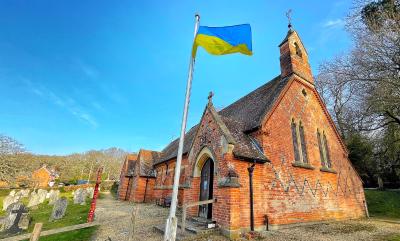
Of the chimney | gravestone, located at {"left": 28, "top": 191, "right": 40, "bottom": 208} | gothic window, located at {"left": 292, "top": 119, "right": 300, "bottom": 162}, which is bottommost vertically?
gravestone, located at {"left": 28, "top": 191, "right": 40, "bottom": 208}

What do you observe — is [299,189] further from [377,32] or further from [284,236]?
[377,32]

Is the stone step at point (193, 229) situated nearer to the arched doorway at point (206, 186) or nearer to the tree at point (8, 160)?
the arched doorway at point (206, 186)

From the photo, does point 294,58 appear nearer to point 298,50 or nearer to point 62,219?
point 298,50

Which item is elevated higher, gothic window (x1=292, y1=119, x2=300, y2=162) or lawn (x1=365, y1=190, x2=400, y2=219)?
gothic window (x1=292, y1=119, x2=300, y2=162)

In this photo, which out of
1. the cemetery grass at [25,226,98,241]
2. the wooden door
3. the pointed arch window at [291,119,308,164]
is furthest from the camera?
the wooden door

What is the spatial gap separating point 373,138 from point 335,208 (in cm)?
939

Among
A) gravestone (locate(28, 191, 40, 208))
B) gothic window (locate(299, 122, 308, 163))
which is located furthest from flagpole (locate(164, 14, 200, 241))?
gravestone (locate(28, 191, 40, 208))

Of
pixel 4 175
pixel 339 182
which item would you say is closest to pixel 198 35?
pixel 339 182

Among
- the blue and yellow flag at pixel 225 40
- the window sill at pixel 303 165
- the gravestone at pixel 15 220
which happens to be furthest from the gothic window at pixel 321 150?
the gravestone at pixel 15 220

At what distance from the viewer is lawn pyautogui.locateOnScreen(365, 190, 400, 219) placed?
17.5 meters

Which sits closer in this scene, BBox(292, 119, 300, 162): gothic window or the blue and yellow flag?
the blue and yellow flag

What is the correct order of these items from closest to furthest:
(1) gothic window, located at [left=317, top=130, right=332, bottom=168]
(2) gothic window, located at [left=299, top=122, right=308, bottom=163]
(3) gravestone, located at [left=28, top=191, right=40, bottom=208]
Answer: (2) gothic window, located at [left=299, top=122, right=308, bottom=163] → (1) gothic window, located at [left=317, top=130, right=332, bottom=168] → (3) gravestone, located at [left=28, top=191, right=40, bottom=208]

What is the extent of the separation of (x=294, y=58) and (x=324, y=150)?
262 inches

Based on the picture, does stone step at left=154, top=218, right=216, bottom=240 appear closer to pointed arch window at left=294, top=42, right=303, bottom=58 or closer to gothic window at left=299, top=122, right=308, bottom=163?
gothic window at left=299, top=122, right=308, bottom=163
